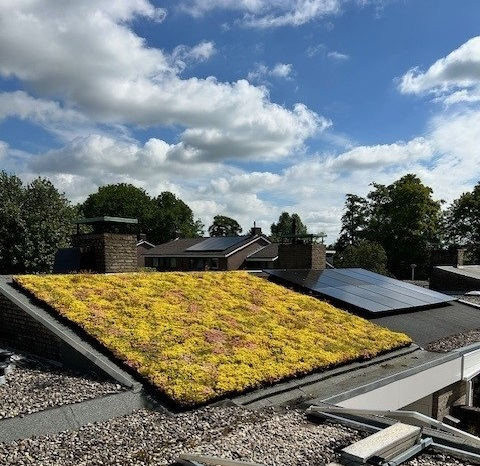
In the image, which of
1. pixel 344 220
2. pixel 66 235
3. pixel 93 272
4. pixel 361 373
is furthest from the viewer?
pixel 344 220

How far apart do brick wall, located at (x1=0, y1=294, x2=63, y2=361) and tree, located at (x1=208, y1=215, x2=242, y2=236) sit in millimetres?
102744

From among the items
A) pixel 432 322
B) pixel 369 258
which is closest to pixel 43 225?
pixel 432 322

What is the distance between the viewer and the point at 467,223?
188 feet

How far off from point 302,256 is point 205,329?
9.64 metres

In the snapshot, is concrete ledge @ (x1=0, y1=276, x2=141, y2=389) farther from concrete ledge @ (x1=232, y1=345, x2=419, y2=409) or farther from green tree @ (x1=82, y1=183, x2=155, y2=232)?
green tree @ (x1=82, y1=183, x2=155, y2=232)

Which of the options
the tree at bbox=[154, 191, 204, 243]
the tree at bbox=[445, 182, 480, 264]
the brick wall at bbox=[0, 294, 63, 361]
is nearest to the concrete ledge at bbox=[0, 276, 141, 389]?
the brick wall at bbox=[0, 294, 63, 361]

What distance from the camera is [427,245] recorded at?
54.0 metres

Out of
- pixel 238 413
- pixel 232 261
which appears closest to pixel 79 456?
pixel 238 413

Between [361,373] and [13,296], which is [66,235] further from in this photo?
[361,373]

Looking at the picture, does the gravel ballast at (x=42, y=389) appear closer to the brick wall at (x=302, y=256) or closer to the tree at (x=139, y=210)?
A: the brick wall at (x=302, y=256)

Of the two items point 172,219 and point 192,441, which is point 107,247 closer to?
point 192,441

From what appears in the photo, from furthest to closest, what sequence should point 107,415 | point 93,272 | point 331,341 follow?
point 93,272, point 331,341, point 107,415

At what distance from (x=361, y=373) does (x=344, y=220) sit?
2608 inches

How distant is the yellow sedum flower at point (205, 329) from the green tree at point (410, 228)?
43795mm
